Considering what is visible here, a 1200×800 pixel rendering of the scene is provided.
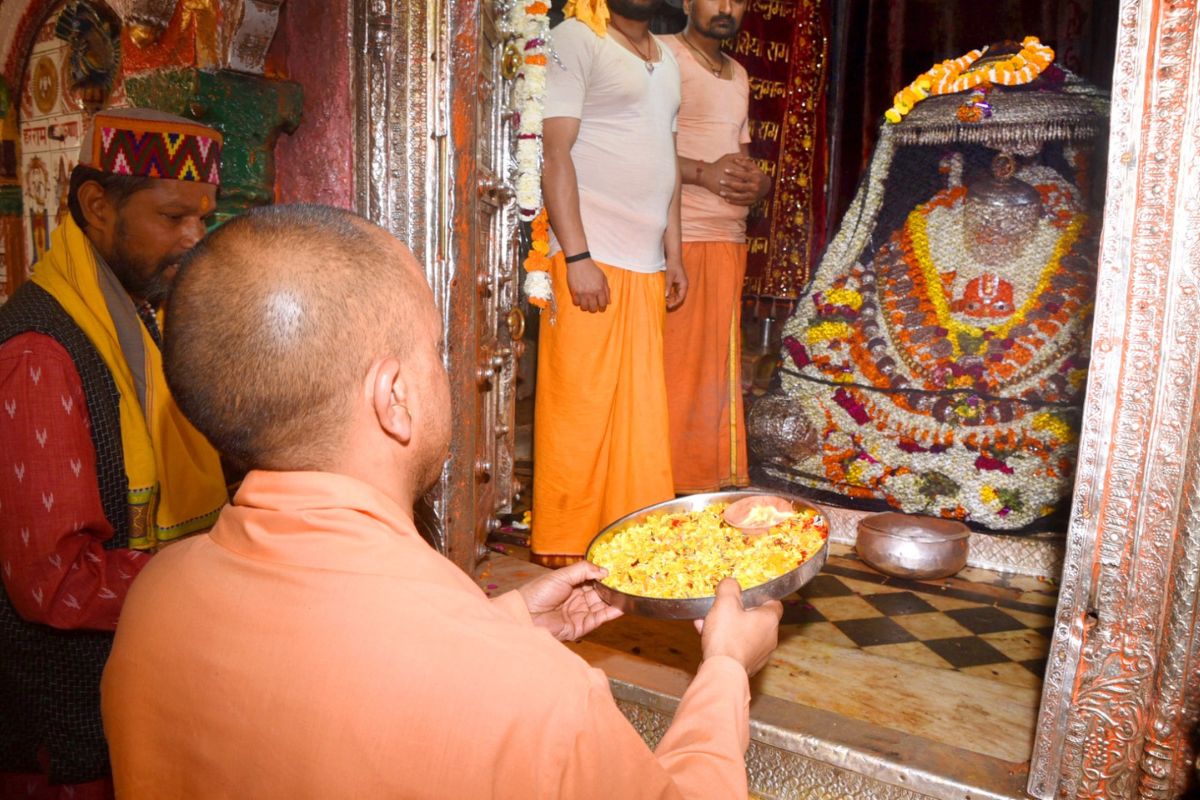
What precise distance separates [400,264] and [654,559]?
3.50 ft

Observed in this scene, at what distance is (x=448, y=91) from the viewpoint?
2418 millimetres

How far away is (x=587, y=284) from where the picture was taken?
3.33 metres

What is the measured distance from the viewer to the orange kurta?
78 centimetres

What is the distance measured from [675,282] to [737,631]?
112 inches

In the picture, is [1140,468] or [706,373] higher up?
[1140,468]

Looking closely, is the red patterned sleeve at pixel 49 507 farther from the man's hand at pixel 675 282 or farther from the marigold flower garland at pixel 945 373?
the marigold flower garland at pixel 945 373

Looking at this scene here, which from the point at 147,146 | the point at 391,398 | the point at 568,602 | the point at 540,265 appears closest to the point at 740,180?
the point at 540,265

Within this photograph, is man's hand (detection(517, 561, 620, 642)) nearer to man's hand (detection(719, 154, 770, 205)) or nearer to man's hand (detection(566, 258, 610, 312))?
man's hand (detection(566, 258, 610, 312))

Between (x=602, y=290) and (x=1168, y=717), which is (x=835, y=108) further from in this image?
(x=1168, y=717)

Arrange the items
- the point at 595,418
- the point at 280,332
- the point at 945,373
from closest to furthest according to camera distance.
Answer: the point at 280,332, the point at 595,418, the point at 945,373

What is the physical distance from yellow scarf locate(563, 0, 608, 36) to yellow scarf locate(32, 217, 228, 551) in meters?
2.04

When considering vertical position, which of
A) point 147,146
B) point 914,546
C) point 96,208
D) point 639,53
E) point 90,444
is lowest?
point 914,546

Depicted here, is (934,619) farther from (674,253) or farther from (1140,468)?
(674,253)

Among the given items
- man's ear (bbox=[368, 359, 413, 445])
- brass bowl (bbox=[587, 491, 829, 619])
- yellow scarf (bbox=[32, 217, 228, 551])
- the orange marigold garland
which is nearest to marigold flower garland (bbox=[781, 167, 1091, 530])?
the orange marigold garland
